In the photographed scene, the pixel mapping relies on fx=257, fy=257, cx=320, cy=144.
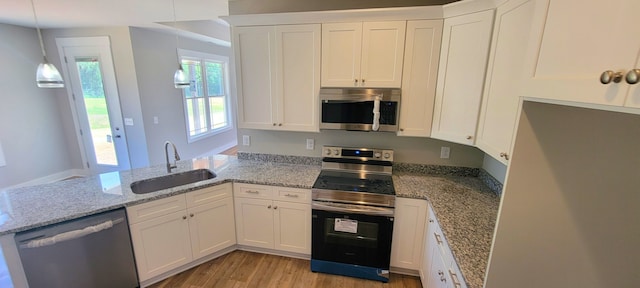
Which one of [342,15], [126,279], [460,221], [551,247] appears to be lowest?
[126,279]

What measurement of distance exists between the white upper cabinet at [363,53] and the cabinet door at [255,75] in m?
0.55

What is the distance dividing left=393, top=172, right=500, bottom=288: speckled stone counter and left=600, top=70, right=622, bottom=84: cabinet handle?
981 mm

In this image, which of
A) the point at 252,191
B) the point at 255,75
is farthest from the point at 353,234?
the point at 255,75

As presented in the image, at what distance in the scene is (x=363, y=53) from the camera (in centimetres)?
227

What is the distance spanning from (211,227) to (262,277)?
67 centimetres

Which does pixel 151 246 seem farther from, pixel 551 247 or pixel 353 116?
pixel 551 247

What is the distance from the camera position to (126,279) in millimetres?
2037

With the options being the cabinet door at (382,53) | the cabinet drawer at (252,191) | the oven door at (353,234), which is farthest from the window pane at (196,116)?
the cabinet door at (382,53)

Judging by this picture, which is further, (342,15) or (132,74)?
(132,74)

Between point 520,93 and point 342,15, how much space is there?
172 cm

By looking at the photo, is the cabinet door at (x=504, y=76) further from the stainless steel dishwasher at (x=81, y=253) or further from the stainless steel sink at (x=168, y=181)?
the stainless steel dishwasher at (x=81, y=253)

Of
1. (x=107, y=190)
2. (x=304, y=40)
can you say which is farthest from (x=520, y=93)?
(x=107, y=190)

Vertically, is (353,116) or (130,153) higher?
(353,116)

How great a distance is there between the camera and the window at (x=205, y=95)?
17.0 feet
